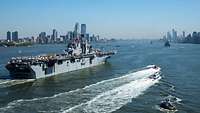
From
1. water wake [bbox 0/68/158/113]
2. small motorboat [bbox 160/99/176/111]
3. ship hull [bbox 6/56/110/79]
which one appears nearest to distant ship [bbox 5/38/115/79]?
ship hull [bbox 6/56/110/79]

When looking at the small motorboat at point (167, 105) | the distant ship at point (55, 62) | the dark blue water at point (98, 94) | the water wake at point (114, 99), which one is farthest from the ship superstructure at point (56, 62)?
the small motorboat at point (167, 105)

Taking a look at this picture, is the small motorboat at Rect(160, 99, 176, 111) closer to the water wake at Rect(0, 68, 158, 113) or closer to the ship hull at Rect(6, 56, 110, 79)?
the water wake at Rect(0, 68, 158, 113)

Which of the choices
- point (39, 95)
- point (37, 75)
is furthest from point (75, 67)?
point (39, 95)

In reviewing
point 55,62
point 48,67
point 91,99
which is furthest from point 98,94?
point 55,62

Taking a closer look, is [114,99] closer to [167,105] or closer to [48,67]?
[167,105]

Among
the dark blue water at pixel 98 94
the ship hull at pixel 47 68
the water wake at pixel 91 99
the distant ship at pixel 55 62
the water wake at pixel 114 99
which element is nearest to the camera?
the water wake at pixel 114 99

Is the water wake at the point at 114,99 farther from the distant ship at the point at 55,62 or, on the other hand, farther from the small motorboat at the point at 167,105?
the distant ship at the point at 55,62
